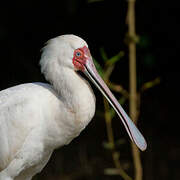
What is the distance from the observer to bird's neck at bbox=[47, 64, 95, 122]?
3.44 meters

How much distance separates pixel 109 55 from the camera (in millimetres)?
6816

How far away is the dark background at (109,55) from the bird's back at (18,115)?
7.14 ft

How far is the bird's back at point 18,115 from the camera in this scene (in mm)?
3532

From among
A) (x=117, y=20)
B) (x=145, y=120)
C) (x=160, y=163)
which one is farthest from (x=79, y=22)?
(x=160, y=163)

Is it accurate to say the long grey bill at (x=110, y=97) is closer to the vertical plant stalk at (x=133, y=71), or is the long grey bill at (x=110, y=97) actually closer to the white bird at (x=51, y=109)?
the white bird at (x=51, y=109)

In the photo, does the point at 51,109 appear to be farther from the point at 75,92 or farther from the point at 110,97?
the point at 110,97

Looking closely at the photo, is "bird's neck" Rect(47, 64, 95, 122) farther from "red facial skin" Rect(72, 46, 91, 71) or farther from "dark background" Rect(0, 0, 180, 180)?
"dark background" Rect(0, 0, 180, 180)

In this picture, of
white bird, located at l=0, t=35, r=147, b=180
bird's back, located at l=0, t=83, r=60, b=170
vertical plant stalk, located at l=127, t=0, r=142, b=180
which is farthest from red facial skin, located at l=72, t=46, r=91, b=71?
vertical plant stalk, located at l=127, t=0, r=142, b=180

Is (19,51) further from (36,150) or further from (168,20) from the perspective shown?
(36,150)

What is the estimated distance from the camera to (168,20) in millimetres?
6586

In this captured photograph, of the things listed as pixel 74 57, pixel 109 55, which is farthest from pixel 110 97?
pixel 109 55

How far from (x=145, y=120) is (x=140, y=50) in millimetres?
787

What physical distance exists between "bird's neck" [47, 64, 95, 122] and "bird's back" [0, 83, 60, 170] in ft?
0.41

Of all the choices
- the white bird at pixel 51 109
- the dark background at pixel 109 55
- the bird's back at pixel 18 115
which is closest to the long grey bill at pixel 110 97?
the white bird at pixel 51 109
